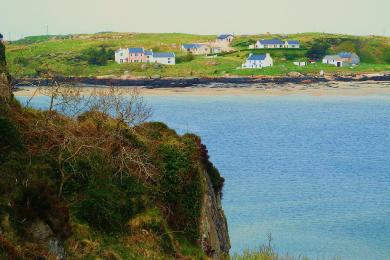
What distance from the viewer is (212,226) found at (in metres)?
28.8

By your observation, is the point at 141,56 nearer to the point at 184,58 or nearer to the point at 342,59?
the point at 184,58

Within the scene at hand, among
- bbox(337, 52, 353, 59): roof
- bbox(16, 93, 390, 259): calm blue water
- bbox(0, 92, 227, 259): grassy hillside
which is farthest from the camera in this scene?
bbox(337, 52, 353, 59): roof

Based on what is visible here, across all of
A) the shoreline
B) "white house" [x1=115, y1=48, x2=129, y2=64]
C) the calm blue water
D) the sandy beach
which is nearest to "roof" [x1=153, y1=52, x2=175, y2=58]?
"white house" [x1=115, y1=48, x2=129, y2=64]

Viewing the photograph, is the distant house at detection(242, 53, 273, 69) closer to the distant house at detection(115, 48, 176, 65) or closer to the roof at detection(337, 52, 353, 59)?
the roof at detection(337, 52, 353, 59)

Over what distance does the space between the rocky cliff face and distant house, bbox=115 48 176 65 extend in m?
163

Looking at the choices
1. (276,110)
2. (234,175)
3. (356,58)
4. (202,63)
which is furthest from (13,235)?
(356,58)

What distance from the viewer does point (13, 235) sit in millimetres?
19484

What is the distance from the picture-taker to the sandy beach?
143375mm

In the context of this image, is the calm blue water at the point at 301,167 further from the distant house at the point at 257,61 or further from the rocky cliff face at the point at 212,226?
the distant house at the point at 257,61

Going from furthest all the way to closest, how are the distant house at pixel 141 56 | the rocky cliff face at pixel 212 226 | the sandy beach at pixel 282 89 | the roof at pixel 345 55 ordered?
the distant house at pixel 141 56, the roof at pixel 345 55, the sandy beach at pixel 282 89, the rocky cliff face at pixel 212 226

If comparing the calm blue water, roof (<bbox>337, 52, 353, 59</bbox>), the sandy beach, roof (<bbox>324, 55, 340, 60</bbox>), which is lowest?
the calm blue water

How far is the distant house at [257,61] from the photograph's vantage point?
7136 inches

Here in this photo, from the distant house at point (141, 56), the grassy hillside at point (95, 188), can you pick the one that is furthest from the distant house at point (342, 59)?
the grassy hillside at point (95, 188)

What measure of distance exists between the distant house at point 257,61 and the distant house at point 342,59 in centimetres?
1899
